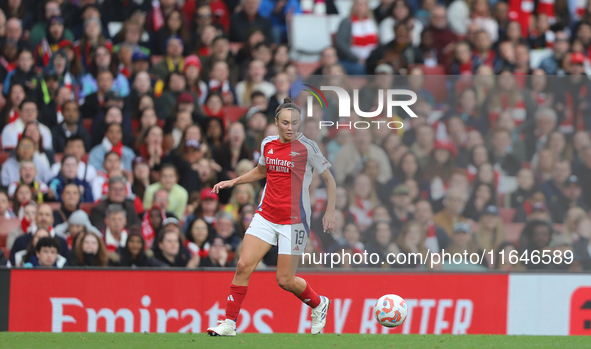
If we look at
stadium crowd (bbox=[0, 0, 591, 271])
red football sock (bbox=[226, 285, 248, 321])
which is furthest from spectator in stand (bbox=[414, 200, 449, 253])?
red football sock (bbox=[226, 285, 248, 321])

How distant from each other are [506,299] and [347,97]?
2.55 metres

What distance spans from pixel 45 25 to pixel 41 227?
4117mm

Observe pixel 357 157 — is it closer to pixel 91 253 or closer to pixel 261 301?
pixel 261 301

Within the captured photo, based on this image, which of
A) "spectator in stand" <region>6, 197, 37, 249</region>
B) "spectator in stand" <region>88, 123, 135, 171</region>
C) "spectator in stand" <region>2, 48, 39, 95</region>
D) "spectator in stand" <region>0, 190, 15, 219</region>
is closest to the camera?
"spectator in stand" <region>6, 197, 37, 249</region>

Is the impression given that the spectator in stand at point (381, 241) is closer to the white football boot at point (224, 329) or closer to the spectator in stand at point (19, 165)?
the white football boot at point (224, 329)

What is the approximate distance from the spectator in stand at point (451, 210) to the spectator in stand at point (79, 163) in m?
3.99

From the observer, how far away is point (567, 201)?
870 cm

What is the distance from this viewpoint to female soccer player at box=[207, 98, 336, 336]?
21.6ft

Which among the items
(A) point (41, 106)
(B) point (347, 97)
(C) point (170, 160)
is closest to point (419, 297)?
(B) point (347, 97)

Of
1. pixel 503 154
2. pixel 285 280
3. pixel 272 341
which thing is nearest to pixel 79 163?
pixel 285 280

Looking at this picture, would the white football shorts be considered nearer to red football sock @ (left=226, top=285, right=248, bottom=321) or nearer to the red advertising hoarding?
red football sock @ (left=226, top=285, right=248, bottom=321)

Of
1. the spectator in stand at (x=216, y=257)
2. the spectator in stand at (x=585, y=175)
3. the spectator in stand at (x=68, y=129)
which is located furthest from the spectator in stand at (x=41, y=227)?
the spectator in stand at (x=585, y=175)

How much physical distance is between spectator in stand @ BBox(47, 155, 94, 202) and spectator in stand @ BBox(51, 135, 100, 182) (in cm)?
9

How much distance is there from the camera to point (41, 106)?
35.5 feet
